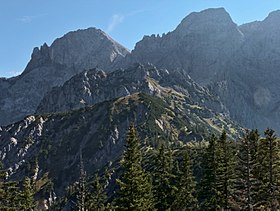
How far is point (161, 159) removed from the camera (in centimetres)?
6569

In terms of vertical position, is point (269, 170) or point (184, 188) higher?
point (269, 170)

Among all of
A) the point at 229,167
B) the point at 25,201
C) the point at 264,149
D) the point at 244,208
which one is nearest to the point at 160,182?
the point at 229,167

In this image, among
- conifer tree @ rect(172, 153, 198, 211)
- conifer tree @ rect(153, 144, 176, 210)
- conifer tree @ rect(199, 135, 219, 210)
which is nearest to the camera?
conifer tree @ rect(199, 135, 219, 210)

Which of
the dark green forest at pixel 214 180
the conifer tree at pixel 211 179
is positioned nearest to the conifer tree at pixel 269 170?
the dark green forest at pixel 214 180

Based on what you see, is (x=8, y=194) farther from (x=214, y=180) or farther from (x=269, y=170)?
(x=269, y=170)

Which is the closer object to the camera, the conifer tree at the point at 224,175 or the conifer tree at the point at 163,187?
the conifer tree at the point at 224,175

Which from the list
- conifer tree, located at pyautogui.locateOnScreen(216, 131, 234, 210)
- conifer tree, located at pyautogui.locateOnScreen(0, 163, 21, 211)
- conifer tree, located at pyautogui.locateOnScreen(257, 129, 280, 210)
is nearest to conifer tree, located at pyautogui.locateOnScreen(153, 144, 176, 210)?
conifer tree, located at pyautogui.locateOnScreen(216, 131, 234, 210)

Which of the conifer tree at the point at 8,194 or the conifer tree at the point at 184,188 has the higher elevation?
the conifer tree at the point at 8,194

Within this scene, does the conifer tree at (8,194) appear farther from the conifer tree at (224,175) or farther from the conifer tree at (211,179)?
the conifer tree at (211,179)

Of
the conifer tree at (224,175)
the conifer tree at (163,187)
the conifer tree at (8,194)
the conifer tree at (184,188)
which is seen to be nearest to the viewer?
the conifer tree at (8,194)

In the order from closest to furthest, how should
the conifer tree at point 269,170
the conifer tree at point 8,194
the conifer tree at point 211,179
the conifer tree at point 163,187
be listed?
the conifer tree at point 8,194 < the conifer tree at point 269,170 < the conifer tree at point 211,179 < the conifer tree at point 163,187

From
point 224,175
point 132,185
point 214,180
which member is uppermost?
point 132,185

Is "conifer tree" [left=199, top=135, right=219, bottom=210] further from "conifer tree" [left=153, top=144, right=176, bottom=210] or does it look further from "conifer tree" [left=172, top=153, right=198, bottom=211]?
"conifer tree" [left=153, top=144, right=176, bottom=210]

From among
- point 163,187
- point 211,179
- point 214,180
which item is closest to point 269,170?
point 214,180
